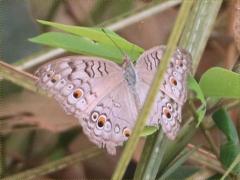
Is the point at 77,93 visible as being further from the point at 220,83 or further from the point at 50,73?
the point at 220,83

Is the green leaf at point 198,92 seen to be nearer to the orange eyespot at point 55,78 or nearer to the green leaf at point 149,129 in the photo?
the green leaf at point 149,129

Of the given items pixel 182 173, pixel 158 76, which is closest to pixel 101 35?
pixel 158 76

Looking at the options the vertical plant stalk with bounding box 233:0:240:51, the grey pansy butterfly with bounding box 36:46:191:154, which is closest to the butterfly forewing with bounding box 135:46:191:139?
the grey pansy butterfly with bounding box 36:46:191:154

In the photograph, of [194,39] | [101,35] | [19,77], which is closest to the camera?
[101,35]

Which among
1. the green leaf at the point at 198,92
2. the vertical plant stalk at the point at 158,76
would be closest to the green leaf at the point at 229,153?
the green leaf at the point at 198,92

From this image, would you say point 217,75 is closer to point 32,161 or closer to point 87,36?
point 87,36

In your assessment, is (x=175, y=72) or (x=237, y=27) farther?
(x=237, y=27)
